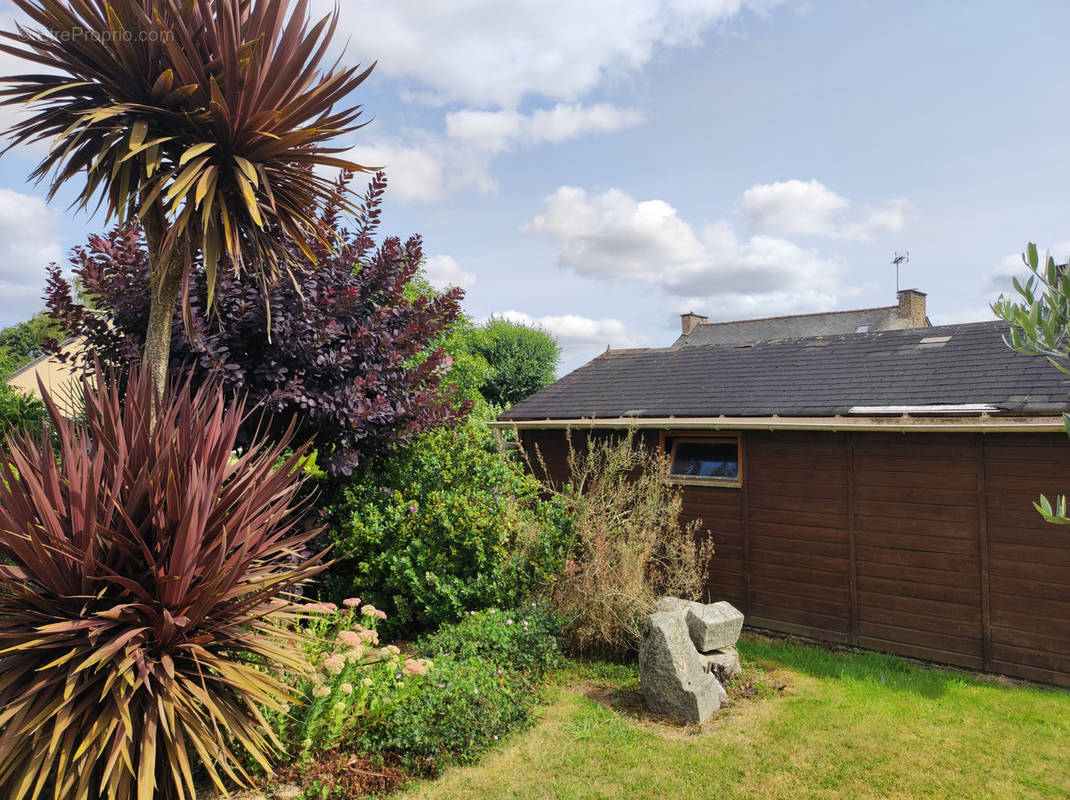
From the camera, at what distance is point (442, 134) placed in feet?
A: 23.2

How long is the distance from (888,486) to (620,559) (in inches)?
130

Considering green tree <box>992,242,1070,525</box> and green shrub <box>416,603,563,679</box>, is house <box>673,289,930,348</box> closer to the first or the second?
green shrub <box>416,603,563,679</box>

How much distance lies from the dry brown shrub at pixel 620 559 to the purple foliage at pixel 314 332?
2074 mm

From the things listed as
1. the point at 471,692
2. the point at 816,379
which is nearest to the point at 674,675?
the point at 471,692

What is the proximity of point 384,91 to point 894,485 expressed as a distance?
693 cm

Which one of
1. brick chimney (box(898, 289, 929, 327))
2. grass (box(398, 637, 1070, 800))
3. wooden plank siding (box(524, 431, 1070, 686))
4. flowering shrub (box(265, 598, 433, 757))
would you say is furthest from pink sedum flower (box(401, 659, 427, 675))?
brick chimney (box(898, 289, 929, 327))

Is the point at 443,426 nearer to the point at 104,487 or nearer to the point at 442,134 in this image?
the point at 442,134

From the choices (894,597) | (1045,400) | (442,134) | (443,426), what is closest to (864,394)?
(1045,400)

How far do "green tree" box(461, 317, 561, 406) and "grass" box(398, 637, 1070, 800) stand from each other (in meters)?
16.6

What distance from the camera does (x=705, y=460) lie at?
8.91 meters

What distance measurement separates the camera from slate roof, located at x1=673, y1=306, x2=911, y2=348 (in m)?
24.0

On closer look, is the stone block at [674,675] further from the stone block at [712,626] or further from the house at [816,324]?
the house at [816,324]

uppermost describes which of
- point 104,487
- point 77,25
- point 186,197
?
point 77,25

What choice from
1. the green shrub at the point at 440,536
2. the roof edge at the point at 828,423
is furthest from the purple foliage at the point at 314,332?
the roof edge at the point at 828,423
